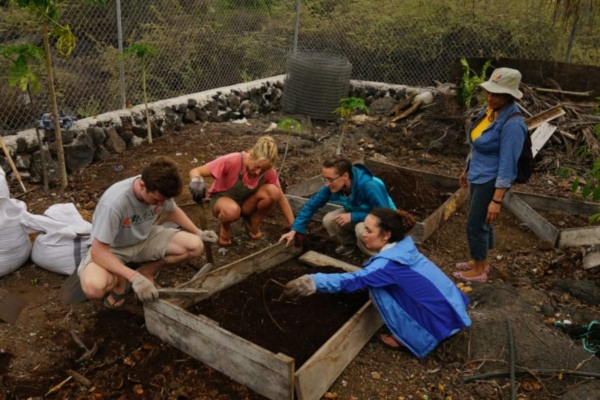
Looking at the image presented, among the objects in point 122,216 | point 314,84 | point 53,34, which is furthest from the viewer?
point 314,84

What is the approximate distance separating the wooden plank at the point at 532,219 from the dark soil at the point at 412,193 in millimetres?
756

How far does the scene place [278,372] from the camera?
270 centimetres

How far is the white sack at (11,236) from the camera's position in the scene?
12.9 ft

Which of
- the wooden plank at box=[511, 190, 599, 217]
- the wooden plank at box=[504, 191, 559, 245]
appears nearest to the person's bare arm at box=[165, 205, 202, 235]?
the wooden plank at box=[504, 191, 559, 245]

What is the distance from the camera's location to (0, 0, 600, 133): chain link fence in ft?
20.3

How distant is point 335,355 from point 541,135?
5881 mm

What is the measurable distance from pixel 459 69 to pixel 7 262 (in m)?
7.65

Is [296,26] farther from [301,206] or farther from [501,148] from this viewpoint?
[501,148]

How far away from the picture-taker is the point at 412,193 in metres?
5.77

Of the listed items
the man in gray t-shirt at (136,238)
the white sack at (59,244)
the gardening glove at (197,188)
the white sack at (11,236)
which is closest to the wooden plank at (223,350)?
the man in gray t-shirt at (136,238)

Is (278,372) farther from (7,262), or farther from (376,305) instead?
(7,262)

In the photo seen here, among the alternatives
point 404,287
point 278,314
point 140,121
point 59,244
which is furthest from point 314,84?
point 404,287

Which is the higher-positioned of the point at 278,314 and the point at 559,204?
the point at 278,314

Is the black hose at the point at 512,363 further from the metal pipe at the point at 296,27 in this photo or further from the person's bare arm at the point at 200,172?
the metal pipe at the point at 296,27
